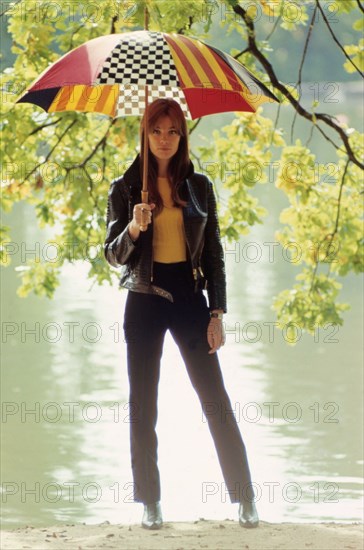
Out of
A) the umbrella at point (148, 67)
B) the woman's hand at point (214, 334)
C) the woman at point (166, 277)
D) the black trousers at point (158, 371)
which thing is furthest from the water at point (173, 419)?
the umbrella at point (148, 67)

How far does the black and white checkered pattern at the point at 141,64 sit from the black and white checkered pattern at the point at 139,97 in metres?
0.76

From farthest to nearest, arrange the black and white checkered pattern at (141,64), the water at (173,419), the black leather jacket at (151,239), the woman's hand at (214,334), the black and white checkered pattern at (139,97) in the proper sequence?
the water at (173,419), the black and white checkered pattern at (139,97), the woman's hand at (214,334), the black leather jacket at (151,239), the black and white checkered pattern at (141,64)

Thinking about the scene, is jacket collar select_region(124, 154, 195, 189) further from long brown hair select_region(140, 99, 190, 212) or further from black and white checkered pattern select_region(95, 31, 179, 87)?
black and white checkered pattern select_region(95, 31, 179, 87)

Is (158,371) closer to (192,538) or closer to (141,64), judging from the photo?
(192,538)

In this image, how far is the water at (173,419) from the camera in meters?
7.97

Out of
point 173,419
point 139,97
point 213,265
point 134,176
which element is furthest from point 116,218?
point 173,419

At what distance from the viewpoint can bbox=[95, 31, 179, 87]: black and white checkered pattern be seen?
453 cm

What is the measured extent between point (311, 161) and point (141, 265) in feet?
14.8

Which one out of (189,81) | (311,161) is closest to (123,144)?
(311,161)

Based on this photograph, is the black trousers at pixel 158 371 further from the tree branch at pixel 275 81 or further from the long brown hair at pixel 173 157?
the tree branch at pixel 275 81

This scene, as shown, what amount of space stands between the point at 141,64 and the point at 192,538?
1872 millimetres

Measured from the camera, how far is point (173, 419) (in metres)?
10.1

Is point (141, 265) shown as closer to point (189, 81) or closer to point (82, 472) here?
point (189, 81)

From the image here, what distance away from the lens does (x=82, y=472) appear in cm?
861
